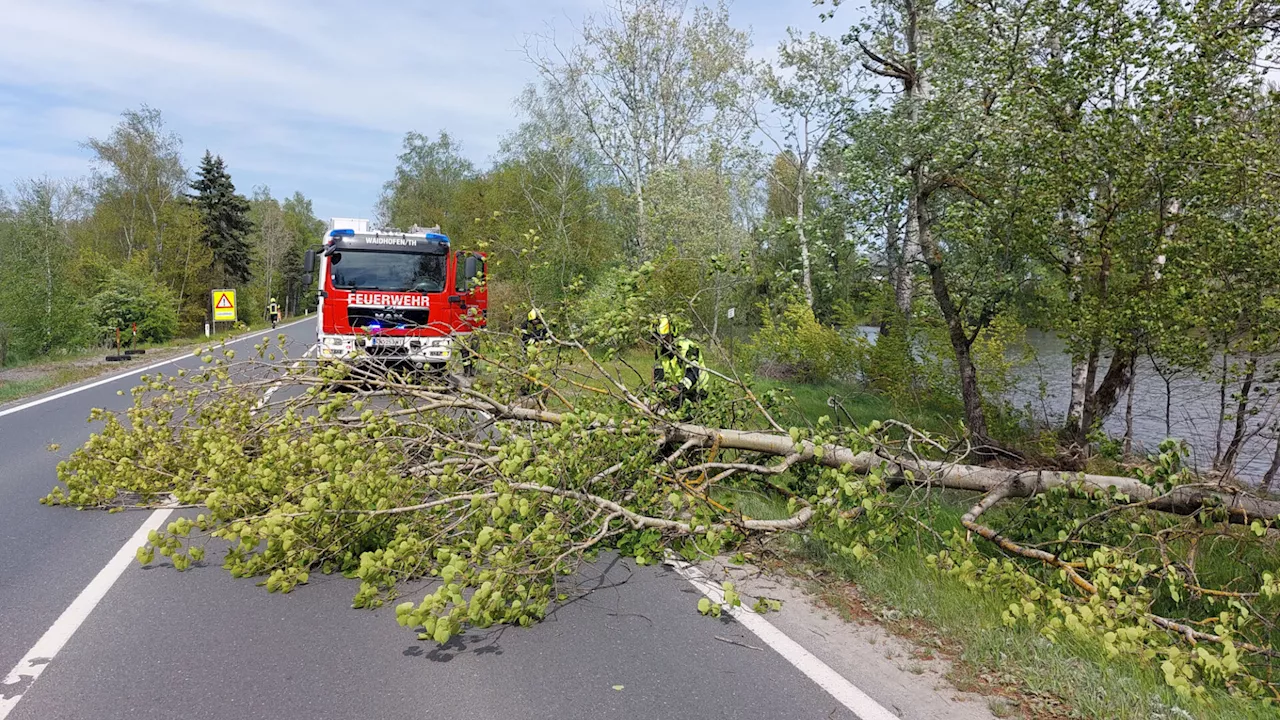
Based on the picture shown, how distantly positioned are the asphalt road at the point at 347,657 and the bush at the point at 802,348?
1187 centimetres

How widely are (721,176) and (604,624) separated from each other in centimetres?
2233

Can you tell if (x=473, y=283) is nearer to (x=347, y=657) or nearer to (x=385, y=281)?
(x=347, y=657)

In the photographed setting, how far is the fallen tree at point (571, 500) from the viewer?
4156mm

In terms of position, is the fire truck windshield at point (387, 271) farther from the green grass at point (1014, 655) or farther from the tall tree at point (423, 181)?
the tall tree at point (423, 181)

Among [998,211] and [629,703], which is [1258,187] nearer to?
[998,211]

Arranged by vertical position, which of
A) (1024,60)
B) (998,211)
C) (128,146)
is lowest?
(998,211)

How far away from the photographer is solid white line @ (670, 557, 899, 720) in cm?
338

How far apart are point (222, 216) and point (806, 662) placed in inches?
2132

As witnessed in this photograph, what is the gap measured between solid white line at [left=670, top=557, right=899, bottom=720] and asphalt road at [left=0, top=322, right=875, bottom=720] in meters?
0.07

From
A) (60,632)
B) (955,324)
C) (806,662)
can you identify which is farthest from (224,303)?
(806,662)

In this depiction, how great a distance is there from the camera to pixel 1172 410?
14227mm

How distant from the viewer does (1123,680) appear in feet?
11.8

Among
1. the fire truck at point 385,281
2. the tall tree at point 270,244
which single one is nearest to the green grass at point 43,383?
the fire truck at point 385,281

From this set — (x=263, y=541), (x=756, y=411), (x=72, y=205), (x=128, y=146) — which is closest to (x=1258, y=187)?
(x=756, y=411)
